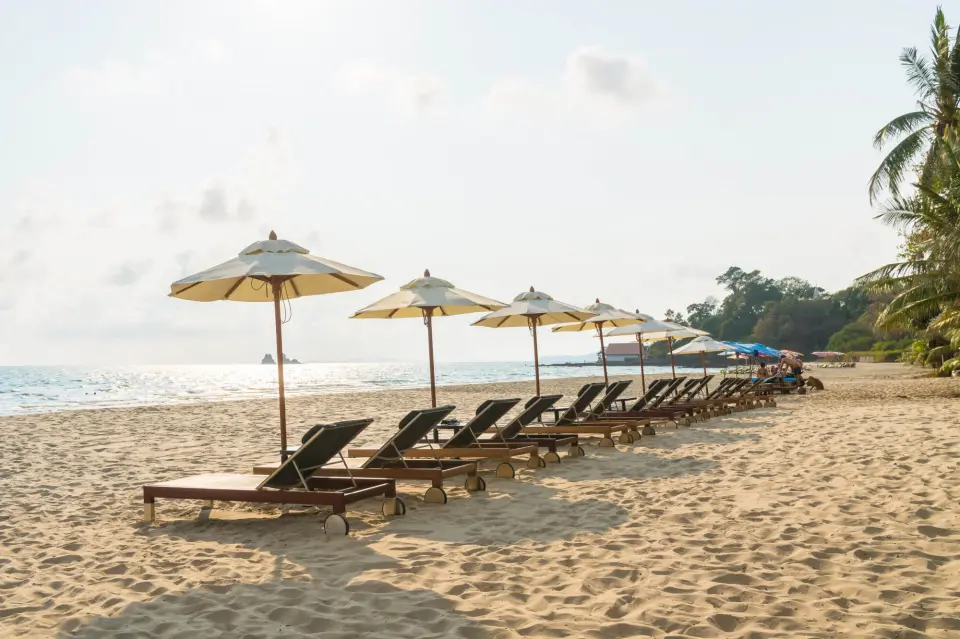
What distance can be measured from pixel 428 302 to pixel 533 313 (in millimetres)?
2575

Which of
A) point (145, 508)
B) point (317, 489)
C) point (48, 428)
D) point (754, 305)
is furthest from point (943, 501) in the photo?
point (754, 305)

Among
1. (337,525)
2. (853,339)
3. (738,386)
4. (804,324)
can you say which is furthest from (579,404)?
(804,324)

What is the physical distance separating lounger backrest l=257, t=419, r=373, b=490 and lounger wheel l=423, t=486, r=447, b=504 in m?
0.89

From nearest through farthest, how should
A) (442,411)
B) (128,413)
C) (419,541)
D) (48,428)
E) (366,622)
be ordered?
(366,622) → (419,541) → (442,411) → (48,428) → (128,413)

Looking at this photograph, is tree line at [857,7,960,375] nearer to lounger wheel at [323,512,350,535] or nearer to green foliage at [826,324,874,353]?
lounger wheel at [323,512,350,535]

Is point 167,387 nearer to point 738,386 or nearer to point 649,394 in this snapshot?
point 738,386

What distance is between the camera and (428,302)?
852 cm

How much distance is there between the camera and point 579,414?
11.0 meters

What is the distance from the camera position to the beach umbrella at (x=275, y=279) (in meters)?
6.24

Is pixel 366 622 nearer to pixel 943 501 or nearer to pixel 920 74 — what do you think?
pixel 943 501

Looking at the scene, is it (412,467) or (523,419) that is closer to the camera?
(412,467)

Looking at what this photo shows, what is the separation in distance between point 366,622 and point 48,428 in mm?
14093

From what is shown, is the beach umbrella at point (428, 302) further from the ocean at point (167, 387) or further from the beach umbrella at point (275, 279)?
the ocean at point (167, 387)

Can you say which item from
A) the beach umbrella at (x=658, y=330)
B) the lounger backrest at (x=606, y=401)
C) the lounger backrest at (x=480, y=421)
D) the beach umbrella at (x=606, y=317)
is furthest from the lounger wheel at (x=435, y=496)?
the beach umbrella at (x=658, y=330)
